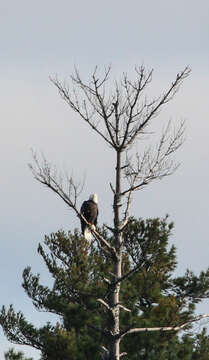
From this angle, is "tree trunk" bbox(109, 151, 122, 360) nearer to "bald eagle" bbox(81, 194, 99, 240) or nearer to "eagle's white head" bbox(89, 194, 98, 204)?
"bald eagle" bbox(81, 194, 99, 240)

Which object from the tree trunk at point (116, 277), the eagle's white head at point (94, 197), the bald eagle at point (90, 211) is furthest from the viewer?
the eagle's white head at point (94, 197)

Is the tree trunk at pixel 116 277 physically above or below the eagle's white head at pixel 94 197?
below

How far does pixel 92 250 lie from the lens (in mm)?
29203

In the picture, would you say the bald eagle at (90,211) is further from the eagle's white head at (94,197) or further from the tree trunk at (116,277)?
the tree trunk at (116,277)

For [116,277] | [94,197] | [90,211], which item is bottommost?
[116,277]

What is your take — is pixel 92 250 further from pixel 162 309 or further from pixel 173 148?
pixel 173 148

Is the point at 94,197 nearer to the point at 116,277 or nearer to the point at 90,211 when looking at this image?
the point at 90,211

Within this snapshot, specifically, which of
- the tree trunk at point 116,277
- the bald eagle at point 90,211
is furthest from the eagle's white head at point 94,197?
the tree trunk at point 116,277

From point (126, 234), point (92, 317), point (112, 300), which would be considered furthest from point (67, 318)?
point (112, 300)

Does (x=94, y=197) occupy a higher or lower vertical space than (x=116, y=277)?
higher

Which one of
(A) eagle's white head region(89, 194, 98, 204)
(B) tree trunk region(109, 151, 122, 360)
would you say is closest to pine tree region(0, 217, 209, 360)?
(A) eagle's white head region(89, 194, 98, 204)

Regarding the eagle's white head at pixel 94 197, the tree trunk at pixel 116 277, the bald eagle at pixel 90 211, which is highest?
the eagle's white head at pixel 94 197

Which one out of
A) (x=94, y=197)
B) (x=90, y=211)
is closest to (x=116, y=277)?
(x=90, y=211)

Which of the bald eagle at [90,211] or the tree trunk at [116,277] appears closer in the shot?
the tree trunk at [116,277]
